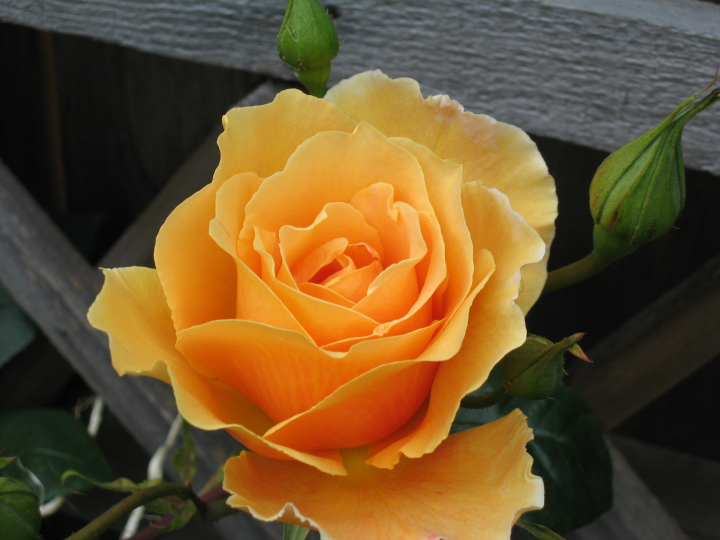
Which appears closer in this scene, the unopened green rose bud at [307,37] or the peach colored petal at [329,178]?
the peach colored petal at [329,178]

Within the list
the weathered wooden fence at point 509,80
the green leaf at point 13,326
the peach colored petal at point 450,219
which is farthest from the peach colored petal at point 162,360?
the green leaf at point 13,326

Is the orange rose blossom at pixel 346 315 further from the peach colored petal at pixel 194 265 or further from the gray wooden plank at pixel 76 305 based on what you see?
the gray wooden plank at pixel 76 305

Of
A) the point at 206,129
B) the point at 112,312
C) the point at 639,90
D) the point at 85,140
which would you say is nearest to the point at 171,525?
the point at 112,312

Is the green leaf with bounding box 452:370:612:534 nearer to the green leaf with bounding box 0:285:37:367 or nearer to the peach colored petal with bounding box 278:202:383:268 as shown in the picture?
the peach colored petal with bounding box 278:202:383:268

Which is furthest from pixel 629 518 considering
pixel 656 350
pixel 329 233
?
pixel 329 233

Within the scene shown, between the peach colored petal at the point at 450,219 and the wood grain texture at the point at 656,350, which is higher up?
the peach colored petal at the point at 450,219

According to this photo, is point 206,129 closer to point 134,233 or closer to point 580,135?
point 134,233

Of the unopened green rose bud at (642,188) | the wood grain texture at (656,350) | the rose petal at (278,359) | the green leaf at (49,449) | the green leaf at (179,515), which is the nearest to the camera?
the rose petal at (278,359)

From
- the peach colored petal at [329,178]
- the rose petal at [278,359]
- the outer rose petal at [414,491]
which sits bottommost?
the outer rose petal at [414,491]
